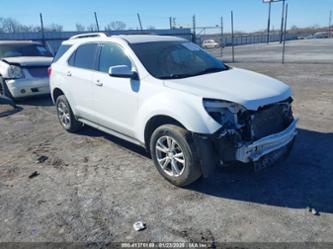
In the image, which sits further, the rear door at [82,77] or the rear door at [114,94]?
the rear door at [82,77]

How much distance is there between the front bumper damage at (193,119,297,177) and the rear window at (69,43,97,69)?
8.14 ft

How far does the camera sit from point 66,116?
575 centimetres

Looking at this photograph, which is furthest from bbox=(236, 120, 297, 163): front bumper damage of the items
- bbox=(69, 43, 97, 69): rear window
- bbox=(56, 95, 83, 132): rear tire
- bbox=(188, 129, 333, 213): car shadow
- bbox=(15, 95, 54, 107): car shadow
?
bbox=(15, 95, 54, 107): car shadow

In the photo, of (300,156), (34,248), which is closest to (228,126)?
(300,156)

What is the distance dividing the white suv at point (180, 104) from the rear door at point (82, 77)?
0.02 metres

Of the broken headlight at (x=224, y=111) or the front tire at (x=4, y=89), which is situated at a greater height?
the broken headlight at (x=224, y=111)

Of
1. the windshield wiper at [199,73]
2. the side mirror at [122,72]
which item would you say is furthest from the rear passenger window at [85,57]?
the windshield wiper at [199,73]

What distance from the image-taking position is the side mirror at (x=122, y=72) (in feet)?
12.5

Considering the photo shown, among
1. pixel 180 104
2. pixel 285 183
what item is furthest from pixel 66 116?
pixel 285 183

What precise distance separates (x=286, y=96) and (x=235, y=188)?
4.27ft

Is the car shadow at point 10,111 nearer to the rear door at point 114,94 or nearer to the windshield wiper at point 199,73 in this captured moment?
the rear door at point 114,94

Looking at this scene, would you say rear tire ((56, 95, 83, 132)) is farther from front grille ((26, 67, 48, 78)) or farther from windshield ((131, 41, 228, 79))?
front grille ((26, 67, 48, 78))

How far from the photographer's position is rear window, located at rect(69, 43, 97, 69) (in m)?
4.75

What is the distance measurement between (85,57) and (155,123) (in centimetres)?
206
